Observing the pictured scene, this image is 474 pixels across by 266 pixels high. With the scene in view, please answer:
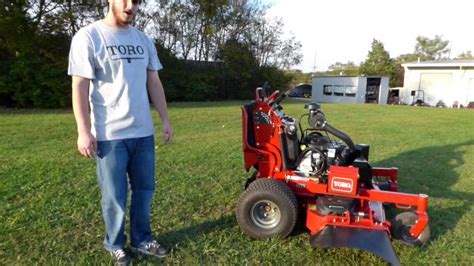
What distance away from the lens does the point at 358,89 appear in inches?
1309

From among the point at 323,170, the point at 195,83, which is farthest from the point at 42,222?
the point at 195,83

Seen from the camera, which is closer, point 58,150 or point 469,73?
point 58,150

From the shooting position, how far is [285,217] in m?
3.22

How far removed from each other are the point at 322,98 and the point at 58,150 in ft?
110

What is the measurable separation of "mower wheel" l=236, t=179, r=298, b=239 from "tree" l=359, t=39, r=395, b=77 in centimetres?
4415

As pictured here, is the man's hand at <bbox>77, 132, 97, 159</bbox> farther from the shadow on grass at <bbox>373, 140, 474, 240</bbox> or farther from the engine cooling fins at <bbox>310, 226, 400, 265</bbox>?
the shadow on grass at <bbox>373, 140, 474, 240</bbox>

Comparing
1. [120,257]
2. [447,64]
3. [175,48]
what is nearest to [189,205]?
[120,257]

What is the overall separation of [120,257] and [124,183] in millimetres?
573

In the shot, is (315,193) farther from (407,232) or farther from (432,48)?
(432,48)

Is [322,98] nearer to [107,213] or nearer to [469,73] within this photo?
[469,73]

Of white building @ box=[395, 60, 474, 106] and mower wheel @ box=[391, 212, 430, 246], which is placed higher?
white building @ box=[395, 60, 474, 106]

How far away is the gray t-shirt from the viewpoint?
7.72 feet

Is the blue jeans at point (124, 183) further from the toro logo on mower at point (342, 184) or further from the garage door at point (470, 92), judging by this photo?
the garage door at point (470, 92)

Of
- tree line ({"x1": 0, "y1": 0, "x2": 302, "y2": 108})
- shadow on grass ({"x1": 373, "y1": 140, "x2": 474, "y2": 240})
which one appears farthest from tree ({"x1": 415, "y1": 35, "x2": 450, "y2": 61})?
shadow on grass ({"x1": 373, "y1": 140, "x2": 474, "y2": 240})
